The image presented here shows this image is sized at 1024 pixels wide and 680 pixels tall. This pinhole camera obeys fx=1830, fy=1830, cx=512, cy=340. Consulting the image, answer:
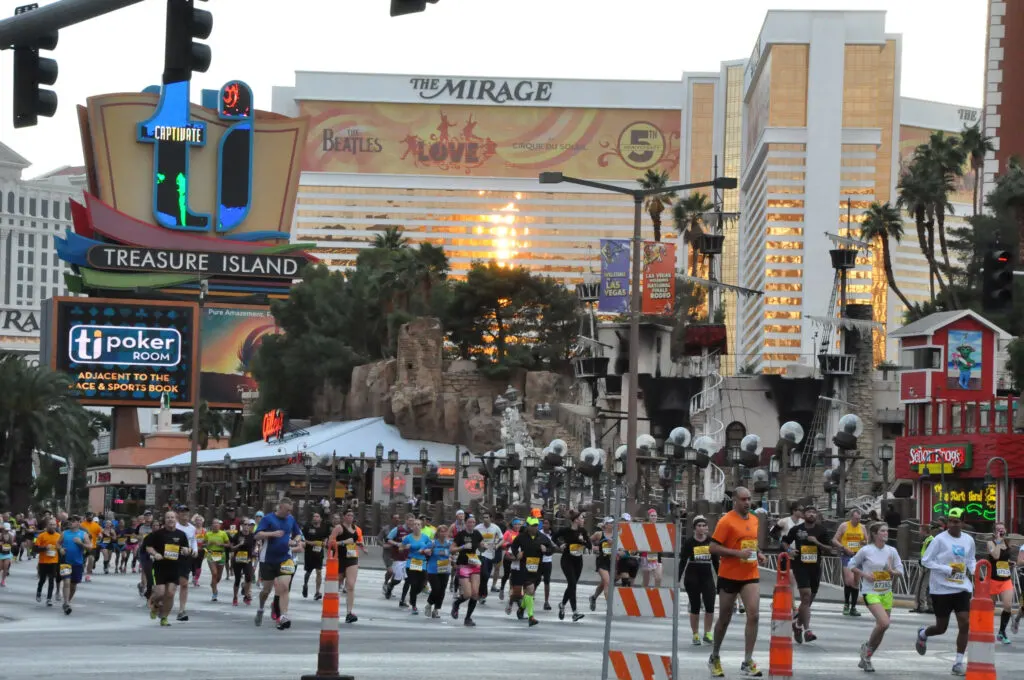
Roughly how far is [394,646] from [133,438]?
9294 cm

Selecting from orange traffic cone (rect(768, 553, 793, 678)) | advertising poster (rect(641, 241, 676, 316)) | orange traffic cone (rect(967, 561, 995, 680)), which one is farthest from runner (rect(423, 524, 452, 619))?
advertising poster (rect(641, 241, 676, 316))

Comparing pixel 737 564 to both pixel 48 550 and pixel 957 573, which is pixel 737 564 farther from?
pixel 48 550

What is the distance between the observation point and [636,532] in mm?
14469

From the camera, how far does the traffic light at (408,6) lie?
38.4 feet

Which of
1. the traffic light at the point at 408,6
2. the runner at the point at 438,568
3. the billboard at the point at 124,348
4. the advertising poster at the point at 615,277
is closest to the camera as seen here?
the traffic light at the point at 408,6

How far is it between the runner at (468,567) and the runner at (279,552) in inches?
97.2

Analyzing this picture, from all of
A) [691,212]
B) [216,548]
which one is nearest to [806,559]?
[216,548]

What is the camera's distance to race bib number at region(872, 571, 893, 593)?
19047 millimetres

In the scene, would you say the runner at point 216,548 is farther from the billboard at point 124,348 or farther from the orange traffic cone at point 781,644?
the billboard at point 124,348

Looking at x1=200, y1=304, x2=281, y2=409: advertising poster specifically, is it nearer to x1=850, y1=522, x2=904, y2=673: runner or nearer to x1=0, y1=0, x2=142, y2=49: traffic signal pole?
x1=850, y1=522, x2=904, y2=673: runner

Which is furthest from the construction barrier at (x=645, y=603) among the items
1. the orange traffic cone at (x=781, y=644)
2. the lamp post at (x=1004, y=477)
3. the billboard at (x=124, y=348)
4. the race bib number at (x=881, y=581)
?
the billboard at (x=124, y=348)

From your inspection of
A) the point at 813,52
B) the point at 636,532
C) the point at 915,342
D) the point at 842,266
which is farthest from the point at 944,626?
the point at 813,52

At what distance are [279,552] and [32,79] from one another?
1226 cm

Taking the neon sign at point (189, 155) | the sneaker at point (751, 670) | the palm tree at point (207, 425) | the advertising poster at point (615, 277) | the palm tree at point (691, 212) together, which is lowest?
the palm tree at point (207, 425)
